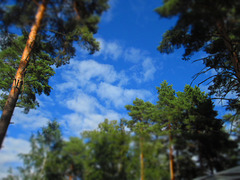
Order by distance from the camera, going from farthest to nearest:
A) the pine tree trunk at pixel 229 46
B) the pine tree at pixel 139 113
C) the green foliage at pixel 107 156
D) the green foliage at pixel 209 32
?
the pine tree at pixel 139 113, the pine tree trunk at pixel 229 46, the green foliage at pixel 209 32, the green foliage at pixel 107 156

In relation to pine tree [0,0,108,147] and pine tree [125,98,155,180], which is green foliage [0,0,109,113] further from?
pine tree [125,98,155,180]

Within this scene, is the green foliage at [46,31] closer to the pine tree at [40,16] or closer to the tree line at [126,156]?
the pine tree at [40,16]

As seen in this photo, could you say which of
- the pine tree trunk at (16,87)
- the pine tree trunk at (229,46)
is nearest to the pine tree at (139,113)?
the pine tree trunk at (229,46)

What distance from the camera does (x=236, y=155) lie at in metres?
3.15

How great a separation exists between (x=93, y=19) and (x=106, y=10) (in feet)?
2.92

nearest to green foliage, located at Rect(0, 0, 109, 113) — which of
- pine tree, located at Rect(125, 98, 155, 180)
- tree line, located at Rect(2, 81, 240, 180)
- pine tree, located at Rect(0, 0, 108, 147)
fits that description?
pine tree, located at Rect(0, 0, 108, 147)

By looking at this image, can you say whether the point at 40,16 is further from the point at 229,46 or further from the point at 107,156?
the point at 229,46

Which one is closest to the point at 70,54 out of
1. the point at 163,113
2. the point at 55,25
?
the point at 55,25

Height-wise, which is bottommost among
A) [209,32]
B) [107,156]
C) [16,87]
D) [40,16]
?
[107,156]

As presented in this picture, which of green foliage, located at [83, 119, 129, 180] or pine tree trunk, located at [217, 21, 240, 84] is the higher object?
pine tree trunk, located at [217, 21, 240, 84]

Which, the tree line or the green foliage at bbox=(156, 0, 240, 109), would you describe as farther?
the green foliage at bbox=(156, 0, 240, 109)

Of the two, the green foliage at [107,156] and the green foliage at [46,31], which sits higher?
the green foliage at [46,31]

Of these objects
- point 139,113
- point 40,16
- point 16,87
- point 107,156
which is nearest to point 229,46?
point 107,156

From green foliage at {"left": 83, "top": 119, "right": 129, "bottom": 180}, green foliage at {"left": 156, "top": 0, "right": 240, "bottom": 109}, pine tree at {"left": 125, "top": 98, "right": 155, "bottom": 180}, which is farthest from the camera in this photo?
pine tree at {"left": 125, "top": 98, "right": 155, "bottom": 180}
